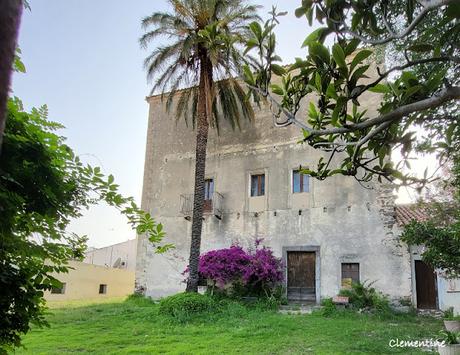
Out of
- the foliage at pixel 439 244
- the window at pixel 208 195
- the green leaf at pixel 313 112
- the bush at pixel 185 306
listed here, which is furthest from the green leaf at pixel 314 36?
the window at pixel 208 195

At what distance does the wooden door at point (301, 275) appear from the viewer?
52.6ft

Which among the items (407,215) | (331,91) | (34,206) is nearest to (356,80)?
(331,91)

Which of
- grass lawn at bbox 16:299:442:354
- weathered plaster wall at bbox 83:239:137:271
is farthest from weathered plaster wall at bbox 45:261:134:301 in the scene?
grass lawn at bbox 16:299:442:354

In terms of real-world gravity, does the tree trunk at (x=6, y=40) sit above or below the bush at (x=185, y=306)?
above

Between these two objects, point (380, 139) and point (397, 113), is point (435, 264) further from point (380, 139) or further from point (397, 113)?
point (397, 113)

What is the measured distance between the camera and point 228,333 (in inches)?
372

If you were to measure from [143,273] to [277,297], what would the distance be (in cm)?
727

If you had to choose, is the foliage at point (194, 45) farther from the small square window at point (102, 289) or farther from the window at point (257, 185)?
the small square window at point (102, 289)

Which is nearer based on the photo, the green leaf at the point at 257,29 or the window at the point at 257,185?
the green leaf at the point at 257,29

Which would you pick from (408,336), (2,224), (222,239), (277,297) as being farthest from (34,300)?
(222,239)

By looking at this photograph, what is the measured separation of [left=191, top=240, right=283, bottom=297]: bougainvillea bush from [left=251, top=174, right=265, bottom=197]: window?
2748 millimetres

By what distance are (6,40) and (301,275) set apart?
54.3ft

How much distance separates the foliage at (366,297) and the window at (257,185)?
5619mm

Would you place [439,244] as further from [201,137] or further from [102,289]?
[102,289]
